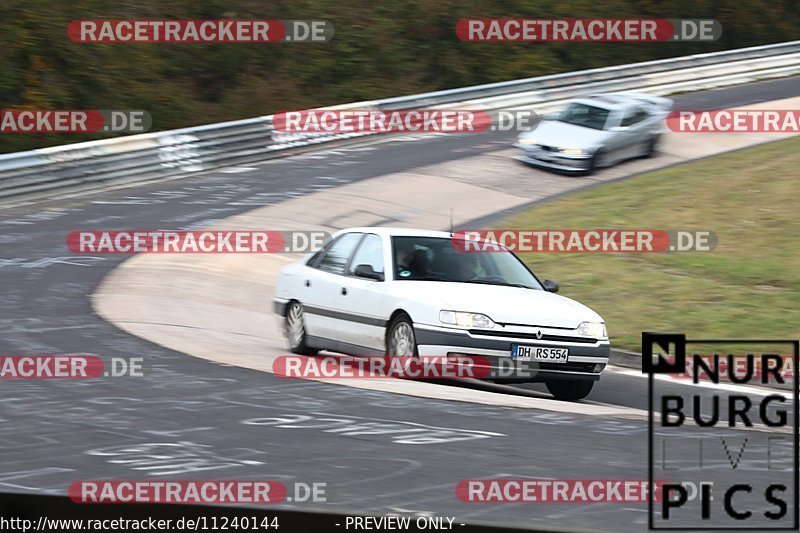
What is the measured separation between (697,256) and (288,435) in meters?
12.5

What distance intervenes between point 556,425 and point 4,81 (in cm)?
2260

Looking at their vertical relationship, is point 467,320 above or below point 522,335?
above

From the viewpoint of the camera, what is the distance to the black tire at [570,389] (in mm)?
11008

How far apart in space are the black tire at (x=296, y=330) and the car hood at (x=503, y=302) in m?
1.69

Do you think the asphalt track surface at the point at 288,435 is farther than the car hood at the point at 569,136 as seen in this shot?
No

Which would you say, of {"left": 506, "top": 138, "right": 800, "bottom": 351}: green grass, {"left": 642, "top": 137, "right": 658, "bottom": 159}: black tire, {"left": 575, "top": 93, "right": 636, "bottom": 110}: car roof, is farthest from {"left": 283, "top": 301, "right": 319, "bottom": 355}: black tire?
{"left": 642, "top": 137, "right": 658, "bottom": 159}: black tire

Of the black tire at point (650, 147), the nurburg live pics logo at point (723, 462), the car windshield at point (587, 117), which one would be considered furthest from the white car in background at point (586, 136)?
the nurburg live pics logo at point (723, 462)

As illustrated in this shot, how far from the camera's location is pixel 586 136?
26.2m

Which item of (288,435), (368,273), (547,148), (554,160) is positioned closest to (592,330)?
(368,273)

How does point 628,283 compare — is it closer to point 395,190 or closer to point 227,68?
point 395,190

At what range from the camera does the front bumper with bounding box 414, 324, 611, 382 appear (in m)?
10.5

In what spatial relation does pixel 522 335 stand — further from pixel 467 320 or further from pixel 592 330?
pixel 592 330

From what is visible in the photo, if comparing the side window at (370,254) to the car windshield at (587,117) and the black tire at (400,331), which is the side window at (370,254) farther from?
the car windshield at (587,117)

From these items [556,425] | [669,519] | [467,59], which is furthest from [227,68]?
[669,519]
